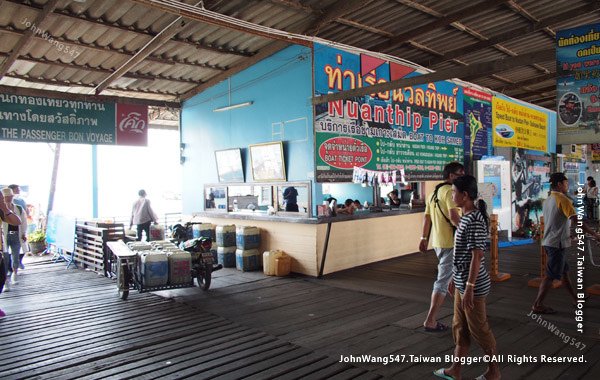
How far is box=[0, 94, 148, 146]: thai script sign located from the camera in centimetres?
840

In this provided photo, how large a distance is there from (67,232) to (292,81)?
587 centimetres

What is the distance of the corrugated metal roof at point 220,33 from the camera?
22.7 ft

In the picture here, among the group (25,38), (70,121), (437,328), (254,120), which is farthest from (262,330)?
(70,121)

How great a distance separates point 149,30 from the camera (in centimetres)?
752

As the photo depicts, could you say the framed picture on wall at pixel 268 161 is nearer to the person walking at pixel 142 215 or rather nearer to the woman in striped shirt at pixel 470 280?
the person walking at pixel 142 215

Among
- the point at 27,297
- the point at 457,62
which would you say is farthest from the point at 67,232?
the point at 457,62

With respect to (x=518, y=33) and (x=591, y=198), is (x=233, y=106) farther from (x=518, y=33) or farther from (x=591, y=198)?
(x=591, y=198)

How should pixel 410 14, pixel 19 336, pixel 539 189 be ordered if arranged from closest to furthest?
pixel 19 336, pixel 410 14, pixel 539 189

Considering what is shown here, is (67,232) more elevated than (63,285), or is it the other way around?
(67,232)

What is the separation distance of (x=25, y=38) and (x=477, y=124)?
10.1 meters

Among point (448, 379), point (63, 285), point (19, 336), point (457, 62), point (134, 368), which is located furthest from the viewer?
point (457, 62)

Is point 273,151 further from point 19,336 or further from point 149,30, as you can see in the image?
point 19,336

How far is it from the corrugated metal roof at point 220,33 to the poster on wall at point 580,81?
2947 millimetres

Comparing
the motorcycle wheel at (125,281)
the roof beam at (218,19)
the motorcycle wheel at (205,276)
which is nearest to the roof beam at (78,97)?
the roof beam at (218,19)
